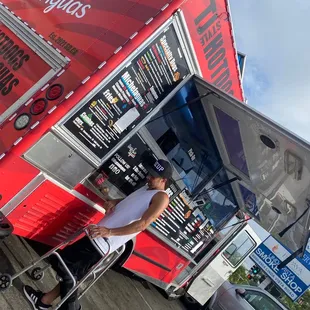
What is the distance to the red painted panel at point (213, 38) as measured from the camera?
14.1 feet

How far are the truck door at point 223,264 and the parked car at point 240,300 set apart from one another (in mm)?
1018

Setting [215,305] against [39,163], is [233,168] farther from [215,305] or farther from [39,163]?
[215,305]

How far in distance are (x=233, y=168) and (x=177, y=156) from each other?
0.96 m

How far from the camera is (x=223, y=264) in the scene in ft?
22.6

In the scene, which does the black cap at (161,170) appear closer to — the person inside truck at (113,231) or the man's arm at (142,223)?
the person inside truck at (113,231)

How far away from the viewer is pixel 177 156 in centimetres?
500

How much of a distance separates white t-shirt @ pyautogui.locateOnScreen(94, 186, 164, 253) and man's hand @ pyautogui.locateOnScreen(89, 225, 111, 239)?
0.12m

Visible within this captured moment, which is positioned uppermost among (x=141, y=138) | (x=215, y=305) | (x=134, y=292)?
(x=141, y=138)

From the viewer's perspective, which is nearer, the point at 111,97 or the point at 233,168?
the point at 111,97

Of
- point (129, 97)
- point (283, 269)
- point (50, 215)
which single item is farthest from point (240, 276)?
point (129, 97)

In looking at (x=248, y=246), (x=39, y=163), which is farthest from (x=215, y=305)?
(x=39, y=163)

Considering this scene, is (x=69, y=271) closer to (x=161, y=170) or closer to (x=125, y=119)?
(x=161, y=170)

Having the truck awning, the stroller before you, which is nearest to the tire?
the stroller

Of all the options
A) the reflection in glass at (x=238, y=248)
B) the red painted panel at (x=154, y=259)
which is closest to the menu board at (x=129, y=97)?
the red painted panel at (x=154, y=259)
